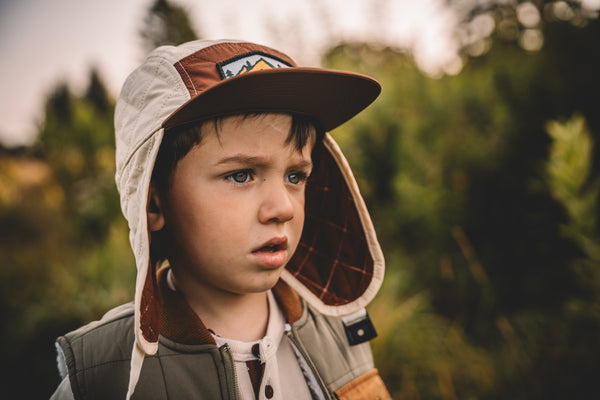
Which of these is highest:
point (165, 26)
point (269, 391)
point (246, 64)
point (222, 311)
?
point (165, 26)

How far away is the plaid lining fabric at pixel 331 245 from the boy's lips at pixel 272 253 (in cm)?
42

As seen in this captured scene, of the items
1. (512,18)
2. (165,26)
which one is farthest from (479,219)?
(165,26)

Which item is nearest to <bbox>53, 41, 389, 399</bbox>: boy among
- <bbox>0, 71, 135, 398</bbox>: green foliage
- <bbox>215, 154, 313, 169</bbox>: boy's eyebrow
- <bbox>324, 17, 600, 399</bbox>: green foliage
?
<bbox>215, 154, 313, 169</bbox>: boy's eyebrow

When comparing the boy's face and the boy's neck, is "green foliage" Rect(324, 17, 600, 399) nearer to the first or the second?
the boy's neck

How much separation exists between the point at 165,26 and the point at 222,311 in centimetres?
1155

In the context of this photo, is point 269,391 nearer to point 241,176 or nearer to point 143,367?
point 143,367

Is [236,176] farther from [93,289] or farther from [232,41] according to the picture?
[93,289]

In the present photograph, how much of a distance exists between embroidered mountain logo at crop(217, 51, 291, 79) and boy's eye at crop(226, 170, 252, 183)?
255 mm

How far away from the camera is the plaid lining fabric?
54.2 inches

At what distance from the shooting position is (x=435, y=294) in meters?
3.54

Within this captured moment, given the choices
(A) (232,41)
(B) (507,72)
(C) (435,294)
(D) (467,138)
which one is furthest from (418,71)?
(A) (232,41)

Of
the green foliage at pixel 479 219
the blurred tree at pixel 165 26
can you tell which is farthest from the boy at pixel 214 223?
the blurred tree at pixel 165 26

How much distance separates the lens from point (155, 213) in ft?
3.40

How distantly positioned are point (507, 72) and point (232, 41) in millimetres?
4181
